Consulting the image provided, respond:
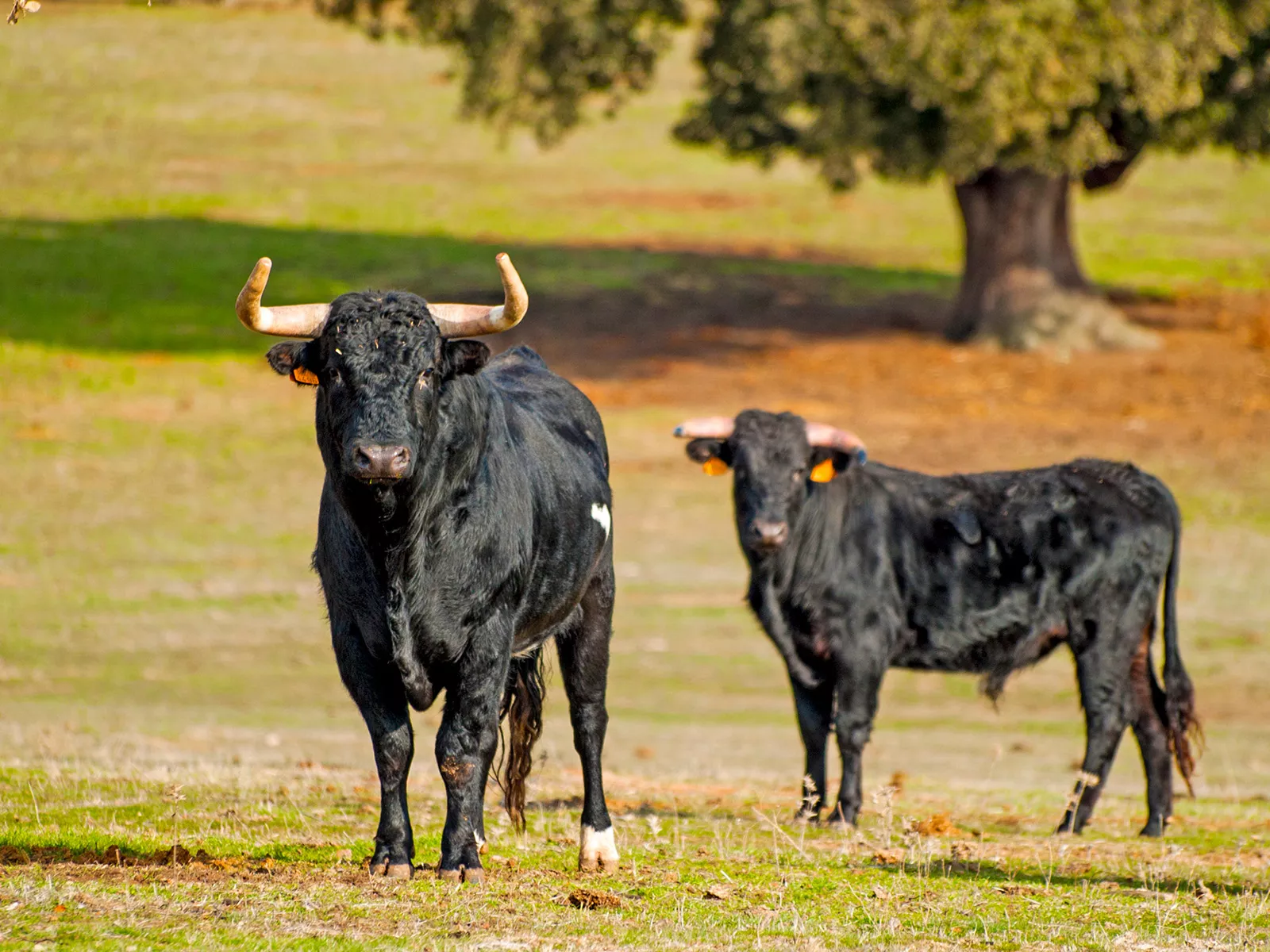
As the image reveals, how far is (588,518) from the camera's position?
7.75 m

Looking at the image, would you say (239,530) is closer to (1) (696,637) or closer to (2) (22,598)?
(2) (22,598)

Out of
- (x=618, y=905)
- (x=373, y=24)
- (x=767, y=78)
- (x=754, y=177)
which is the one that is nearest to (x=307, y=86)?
(x=754, y=177)

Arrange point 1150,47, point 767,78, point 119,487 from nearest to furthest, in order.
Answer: point 119,487 < point 1150,47 < point 767,78

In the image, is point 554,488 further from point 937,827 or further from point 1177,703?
point 1177,703

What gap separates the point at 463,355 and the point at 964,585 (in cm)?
490

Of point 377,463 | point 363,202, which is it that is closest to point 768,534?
point 377,463

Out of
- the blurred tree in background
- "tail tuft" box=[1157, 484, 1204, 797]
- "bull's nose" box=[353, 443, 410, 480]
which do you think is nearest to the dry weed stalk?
"bull's nose" box=[353, 443, 410, 480]

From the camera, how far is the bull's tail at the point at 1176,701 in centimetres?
1048

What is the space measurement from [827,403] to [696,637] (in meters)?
8.89

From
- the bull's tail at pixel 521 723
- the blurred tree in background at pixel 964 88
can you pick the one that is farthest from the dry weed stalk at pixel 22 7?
the blurred tree in background at pixel 964 88

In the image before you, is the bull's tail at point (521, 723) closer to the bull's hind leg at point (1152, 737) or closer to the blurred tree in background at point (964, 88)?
the bull's hind leg at point (1152, 737)

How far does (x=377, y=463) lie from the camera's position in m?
6.11

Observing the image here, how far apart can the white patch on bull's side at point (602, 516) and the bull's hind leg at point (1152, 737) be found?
378 centimetres

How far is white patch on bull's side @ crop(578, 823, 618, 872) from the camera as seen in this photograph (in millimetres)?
7215
